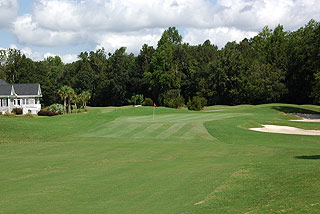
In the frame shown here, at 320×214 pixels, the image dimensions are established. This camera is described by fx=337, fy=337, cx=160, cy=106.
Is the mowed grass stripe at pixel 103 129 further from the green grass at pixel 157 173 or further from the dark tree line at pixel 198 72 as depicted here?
the dark tree line at pixel 198 72

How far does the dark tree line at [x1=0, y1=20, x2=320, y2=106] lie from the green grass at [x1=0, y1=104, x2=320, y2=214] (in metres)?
46.6

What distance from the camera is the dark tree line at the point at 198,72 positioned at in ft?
240

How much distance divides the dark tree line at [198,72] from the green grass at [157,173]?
46587 millimetres

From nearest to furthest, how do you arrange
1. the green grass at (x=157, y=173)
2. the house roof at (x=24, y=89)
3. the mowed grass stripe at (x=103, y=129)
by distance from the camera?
the green grass at (x=157, y=173), the mowed grass stripe at (x=103, y=129), the house roof at (x=24, y=89)

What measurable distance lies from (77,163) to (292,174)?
10.6 metres

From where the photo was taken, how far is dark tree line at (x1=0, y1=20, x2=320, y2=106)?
240ft

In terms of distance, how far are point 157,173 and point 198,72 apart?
78692mm

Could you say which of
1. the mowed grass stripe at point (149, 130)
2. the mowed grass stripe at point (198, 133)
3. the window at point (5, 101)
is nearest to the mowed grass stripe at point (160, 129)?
the mowed grass stripe at point (149, 130)

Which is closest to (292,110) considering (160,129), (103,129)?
(160,129)

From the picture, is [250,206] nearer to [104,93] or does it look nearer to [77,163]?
[77,163]

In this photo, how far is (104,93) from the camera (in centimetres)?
10000

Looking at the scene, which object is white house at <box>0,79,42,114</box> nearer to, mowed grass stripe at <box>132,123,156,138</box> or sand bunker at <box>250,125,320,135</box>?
mowed grass stripe at <box>132,123,156,138</box>

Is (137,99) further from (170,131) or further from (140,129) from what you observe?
(170,131)

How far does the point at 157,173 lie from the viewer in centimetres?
1416
